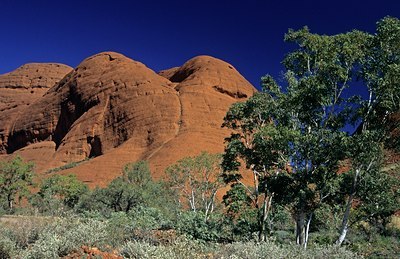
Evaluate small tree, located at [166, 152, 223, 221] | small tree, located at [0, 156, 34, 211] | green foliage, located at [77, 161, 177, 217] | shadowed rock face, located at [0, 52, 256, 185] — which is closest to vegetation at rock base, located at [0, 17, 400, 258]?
green foliage, located at [77, 161, 177, 217]

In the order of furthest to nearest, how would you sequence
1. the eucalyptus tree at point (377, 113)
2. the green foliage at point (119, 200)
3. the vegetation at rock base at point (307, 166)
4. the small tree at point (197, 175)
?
the small tree at point (197, 175)
the green foliage at point (119, 200)
the eucalyptus tree at point (377, 113)
the vegetation at rock base at point (307, 166)

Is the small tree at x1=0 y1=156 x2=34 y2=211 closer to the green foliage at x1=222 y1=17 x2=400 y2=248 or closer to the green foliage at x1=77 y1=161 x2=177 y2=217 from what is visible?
the green foliage at x1=77 y1=161 x2=177 y2=217

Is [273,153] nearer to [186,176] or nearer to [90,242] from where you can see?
[90,242]

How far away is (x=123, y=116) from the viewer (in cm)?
6981

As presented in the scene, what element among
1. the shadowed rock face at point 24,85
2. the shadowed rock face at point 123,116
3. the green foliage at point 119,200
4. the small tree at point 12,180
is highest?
the shadowed rock face at point 24,85

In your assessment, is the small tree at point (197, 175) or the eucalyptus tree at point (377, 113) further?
the small tree at point (197, 175)

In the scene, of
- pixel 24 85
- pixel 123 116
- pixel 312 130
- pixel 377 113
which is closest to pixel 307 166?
pixel 312 130

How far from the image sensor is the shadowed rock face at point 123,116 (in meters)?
60.1

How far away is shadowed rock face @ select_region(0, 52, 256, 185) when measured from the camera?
60062mm

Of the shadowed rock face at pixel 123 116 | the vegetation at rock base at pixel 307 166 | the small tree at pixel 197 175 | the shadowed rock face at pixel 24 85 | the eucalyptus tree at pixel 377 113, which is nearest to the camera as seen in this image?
the vegetation at rock base at pixel 307 166

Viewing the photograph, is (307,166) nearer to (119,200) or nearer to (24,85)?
(119,200)

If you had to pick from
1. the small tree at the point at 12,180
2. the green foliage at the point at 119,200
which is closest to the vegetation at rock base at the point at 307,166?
the green foliage at the point at 119,200

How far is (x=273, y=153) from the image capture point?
42.8 feet

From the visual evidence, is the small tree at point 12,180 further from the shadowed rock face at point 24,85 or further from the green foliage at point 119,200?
the shadowed rock face at point 24,85
